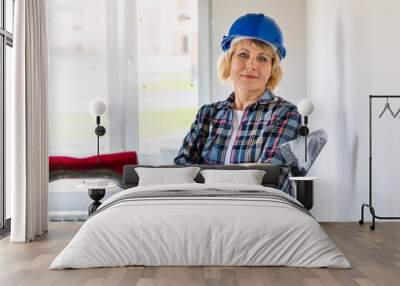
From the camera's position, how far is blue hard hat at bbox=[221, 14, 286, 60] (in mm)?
6965

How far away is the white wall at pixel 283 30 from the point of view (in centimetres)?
706

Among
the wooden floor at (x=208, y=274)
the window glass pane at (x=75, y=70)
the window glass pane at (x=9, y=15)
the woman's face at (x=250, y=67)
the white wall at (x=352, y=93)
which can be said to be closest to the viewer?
the wooden floor at (x=208, y=274)

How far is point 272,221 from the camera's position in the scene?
4258mm

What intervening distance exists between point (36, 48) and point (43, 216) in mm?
1651

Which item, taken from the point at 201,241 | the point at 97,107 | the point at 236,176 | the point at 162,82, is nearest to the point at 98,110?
the point at 97,107

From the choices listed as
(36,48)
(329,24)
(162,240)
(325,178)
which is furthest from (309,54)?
(162,240)

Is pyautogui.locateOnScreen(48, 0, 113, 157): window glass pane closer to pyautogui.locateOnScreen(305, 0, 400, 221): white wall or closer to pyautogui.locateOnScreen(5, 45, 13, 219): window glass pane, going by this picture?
pyautogui.locateOnScreen(5, 45, 13, 219): window glass pane

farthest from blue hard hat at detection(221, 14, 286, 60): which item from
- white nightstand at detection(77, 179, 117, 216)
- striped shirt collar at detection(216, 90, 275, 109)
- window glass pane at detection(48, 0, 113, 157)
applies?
white nightstand at detection(77, 179, 117, 216)

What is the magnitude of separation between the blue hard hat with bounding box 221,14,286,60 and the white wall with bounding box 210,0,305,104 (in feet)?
Result: 0.24

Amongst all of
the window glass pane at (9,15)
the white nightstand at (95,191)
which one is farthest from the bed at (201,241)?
the window glass pane at (9,15)

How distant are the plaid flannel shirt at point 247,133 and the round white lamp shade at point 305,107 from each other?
159 mm

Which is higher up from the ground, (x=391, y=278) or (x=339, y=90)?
(x=339, y=90)

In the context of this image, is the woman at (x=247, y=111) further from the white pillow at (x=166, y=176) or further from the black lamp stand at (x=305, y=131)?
the white pillow at (x=166, y=176)

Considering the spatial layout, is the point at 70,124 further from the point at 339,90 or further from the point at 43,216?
the point at 339,90
